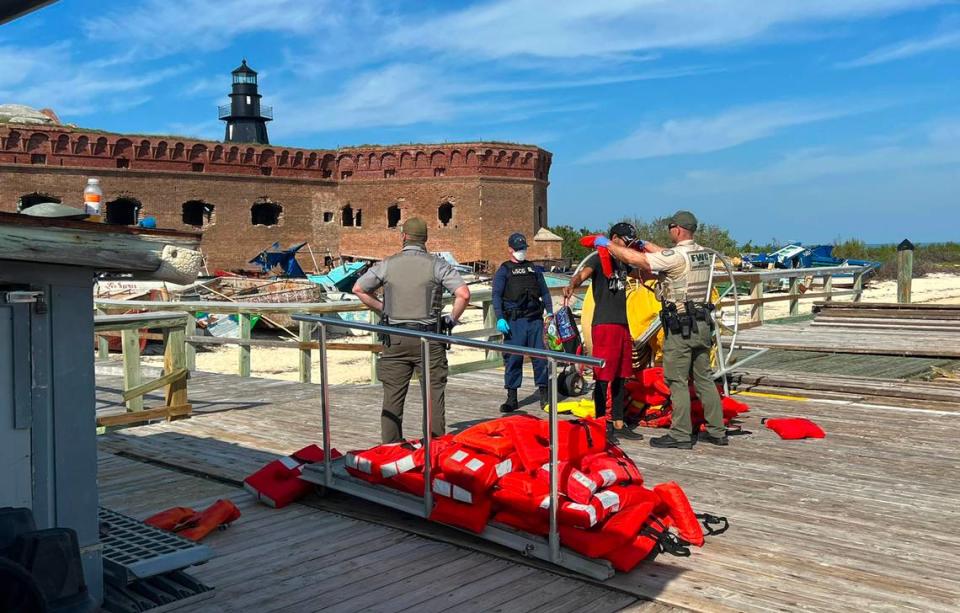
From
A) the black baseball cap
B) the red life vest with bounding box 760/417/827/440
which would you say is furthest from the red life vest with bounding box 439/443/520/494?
the black baseball cap

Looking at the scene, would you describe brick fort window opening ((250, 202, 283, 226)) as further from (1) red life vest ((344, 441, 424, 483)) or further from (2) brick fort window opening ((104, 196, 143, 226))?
(1) red life vest ((344, 441, 424, 483))

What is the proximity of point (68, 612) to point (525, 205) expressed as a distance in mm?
46165

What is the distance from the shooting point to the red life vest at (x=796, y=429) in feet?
22.7

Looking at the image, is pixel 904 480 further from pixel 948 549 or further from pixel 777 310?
pixel 777 310

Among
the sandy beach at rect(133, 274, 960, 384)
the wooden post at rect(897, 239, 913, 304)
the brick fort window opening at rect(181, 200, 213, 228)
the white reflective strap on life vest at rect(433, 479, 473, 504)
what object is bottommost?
the sandy beach at rect(133, 274, 960, 384)

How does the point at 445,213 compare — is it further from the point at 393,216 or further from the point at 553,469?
the point at 553,469

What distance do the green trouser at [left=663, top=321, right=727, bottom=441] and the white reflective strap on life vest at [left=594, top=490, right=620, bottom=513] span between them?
2.39 m

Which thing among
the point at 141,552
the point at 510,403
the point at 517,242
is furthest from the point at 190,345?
the point at 141,552

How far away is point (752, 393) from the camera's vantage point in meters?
→ 8.97

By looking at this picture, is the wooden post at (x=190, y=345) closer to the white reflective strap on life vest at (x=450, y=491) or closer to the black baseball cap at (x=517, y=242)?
the black baseball cap at (x=517, y=242)

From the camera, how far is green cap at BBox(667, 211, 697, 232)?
6727 millimetres

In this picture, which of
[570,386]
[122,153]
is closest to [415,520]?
[570,386]

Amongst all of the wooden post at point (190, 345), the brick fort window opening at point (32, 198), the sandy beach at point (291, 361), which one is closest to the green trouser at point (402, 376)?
the wooden post at point (190, 345)

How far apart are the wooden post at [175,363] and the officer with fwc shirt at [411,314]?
3029 mm
